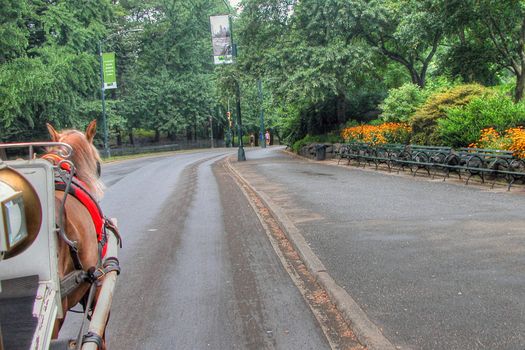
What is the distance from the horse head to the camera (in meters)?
4.25

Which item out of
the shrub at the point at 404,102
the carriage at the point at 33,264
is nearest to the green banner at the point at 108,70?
the shrub at the point at 404,102

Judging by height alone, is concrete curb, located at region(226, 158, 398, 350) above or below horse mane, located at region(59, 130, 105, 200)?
below

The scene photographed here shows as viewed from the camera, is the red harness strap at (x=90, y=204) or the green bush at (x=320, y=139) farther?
the green bush at (x=320, y=139)

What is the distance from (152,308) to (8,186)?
3.50 m

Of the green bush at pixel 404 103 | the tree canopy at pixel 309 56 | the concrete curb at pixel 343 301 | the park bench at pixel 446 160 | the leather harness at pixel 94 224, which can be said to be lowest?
the concrete curb at pixel 343 301

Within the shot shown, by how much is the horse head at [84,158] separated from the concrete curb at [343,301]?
2.55m

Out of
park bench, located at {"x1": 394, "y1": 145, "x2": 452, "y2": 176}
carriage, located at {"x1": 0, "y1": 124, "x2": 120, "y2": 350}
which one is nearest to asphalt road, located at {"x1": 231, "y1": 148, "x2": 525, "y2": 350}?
park bench, located at {"x1": 394, "y1": 145, "x2": 452, "y2": 176}

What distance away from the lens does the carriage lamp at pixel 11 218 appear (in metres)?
2.14

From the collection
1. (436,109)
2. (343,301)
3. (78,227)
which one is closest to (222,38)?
(436,109)

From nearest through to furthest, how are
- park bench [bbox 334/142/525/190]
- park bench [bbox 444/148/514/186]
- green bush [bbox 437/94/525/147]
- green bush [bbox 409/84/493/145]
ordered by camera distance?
park bench [bbox 334/142/525/190], park bench [bbox 444/148/514/186], green bush [bbox 437/94/525/147], green bush [bbox 409/84/493/145]

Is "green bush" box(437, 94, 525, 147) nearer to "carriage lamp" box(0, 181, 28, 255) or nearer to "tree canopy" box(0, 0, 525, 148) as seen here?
"tree canopy" box(0, 0, 525, 148)

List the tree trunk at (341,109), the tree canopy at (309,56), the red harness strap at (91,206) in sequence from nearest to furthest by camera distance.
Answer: the red harness strap at (91,206)
the tree canopy at (309,56)
the tree trunk at (341,109)

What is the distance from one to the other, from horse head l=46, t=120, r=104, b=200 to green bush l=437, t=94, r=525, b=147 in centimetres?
1370

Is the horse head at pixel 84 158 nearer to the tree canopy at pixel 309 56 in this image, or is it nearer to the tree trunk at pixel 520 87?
the tree canopy at pixel 309 56
